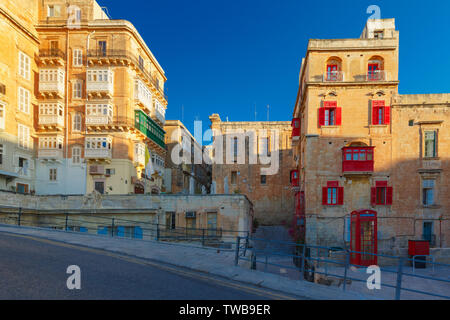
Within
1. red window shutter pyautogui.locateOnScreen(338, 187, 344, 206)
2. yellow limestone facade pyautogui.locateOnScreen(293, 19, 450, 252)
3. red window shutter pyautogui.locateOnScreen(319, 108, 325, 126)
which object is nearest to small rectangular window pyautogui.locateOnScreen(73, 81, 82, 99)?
yellow limestone facade pyautogui.locateOnScreen(293, 19, 450, 252)

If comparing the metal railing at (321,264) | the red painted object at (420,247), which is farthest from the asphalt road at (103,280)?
the red painted object at (420,247)

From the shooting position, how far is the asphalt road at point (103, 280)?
25.3 ft

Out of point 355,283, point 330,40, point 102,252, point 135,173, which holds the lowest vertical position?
point 355,283

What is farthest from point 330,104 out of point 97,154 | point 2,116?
point 2,116

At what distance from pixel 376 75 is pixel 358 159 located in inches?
283

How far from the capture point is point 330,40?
1083 inches

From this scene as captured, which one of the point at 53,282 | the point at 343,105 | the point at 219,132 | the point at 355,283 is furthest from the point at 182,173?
the point at 53,282

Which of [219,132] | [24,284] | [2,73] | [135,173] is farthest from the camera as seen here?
[219,132]

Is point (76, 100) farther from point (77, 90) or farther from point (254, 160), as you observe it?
point (254, 160)

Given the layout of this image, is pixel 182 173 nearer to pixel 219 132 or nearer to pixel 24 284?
pixel 219 132

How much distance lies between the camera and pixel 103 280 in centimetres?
881

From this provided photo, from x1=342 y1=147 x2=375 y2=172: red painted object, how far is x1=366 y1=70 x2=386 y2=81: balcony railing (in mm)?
5845

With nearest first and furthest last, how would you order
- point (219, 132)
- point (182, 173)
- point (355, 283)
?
1. point (355, 283)
2. point (219, 132)
3. point (182, 173)
